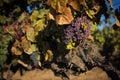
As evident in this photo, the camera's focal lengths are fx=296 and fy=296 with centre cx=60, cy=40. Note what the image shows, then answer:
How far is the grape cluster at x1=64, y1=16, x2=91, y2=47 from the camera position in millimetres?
2232

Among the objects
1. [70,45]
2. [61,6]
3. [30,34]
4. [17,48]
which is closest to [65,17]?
[61,6]

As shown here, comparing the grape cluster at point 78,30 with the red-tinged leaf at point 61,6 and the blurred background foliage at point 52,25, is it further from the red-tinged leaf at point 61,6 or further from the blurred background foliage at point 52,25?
the red-tinged leaf at point 61,6

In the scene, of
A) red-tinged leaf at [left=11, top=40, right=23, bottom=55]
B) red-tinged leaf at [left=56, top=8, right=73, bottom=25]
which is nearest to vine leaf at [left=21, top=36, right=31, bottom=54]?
red-tinged leaf at [left=11, top=40, right=23, bottom=55]

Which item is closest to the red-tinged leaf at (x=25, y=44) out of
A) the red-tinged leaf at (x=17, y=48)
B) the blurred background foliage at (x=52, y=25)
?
the blurred background foliage at (x=52, y=25)

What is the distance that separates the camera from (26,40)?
8.48 ft

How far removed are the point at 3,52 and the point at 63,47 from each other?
5.58 ft

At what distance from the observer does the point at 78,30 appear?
225 centimetres

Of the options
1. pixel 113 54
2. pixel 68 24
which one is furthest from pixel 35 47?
pixel 113 54

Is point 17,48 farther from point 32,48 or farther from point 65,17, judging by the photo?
point 65,17

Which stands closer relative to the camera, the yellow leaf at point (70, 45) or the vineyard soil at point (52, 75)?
the yellow leaf at point (70, 45)

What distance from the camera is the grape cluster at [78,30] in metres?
2.23

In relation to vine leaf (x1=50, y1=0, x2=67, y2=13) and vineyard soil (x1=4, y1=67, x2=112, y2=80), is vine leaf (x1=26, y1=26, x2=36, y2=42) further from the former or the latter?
vineyard soil (x1=4, y1=67, x2=112, y2=80)

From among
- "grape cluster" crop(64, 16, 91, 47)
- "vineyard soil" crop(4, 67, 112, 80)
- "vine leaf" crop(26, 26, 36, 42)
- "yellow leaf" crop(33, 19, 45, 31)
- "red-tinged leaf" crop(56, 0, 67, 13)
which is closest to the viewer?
"red-tinged leaf" crop(56, 0, 67, 13)

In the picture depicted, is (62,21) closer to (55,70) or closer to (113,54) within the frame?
(55,70)
